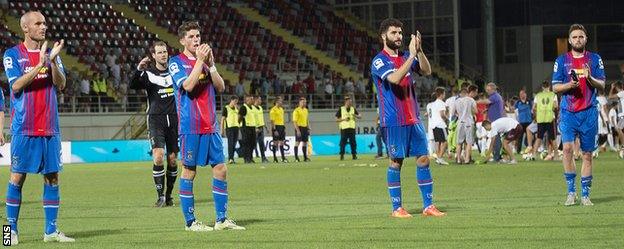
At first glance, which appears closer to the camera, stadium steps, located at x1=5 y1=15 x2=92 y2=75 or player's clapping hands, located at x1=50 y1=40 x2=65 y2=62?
player's clapping hands, located at x1=50 y1=40 x2=65 y2=62

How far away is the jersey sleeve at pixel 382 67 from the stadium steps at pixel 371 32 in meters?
44.9

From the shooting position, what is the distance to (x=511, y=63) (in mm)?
61812

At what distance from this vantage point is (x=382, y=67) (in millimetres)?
14750

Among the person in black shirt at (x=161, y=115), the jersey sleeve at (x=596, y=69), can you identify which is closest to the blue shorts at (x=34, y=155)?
the person in black shirt at (x=161, y=115)

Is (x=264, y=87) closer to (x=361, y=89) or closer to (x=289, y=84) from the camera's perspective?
(x=289, y=84)

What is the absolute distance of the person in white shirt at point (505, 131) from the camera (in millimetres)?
31344

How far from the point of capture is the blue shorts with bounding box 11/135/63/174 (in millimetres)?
12609

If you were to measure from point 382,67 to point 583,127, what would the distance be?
2.98 m

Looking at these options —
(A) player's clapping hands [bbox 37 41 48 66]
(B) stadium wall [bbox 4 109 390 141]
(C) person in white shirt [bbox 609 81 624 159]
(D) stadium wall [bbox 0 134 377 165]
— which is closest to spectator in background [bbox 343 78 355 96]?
(D) stadium wall [bbox 0 134 377 165]

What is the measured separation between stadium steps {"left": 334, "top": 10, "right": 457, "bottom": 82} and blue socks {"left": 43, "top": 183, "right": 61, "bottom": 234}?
47.4m

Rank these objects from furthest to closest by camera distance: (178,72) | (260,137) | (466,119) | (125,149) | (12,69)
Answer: (125,149) → (260,137) → (466,119) → (178,72) → (12,69)

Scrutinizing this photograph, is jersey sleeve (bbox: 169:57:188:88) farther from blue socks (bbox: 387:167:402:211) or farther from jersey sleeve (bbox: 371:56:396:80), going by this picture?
blue socks (bbox: 387:167:402:211)

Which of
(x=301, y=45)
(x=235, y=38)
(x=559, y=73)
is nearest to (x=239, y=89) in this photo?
→ (x=235, y=38)

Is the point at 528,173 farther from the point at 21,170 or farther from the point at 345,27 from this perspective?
the point at 345,27
